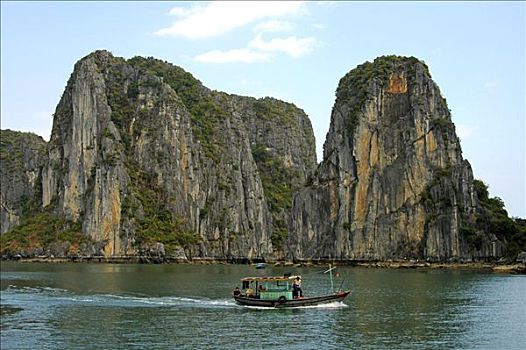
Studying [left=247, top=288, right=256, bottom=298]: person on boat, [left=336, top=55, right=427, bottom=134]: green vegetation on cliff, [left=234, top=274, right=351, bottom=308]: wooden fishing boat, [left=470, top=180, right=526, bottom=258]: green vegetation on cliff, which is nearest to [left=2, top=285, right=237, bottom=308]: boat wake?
[left=247, top=288, right=256, bottom=298]: person on boat

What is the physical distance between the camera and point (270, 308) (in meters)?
58.9

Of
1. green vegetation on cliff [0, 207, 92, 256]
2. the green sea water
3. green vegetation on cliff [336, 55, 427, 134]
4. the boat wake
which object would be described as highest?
green vegetation on cliff [336, 55, 427, 134]

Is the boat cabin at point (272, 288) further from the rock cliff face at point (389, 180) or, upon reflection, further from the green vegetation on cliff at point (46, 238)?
the green vegetation on cliff at point (46, 238)

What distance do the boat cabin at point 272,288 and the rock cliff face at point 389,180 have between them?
77.7 meters

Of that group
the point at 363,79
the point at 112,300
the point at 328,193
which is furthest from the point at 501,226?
the point at 112,300

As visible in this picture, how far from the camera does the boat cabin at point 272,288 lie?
195 ft

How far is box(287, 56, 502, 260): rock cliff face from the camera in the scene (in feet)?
449

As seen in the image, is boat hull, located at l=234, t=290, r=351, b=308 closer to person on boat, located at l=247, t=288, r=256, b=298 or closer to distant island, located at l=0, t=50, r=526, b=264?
person on boat, located at l=247, t=288, r=256, b=298

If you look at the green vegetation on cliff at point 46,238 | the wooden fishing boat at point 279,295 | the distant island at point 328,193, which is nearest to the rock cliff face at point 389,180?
the distant island at point 328,193

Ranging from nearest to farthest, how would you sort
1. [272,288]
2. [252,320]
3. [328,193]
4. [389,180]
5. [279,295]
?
[252,320]
[279,295]
[272,288]
[389,180]
[328,193]

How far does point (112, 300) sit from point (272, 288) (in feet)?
47.2

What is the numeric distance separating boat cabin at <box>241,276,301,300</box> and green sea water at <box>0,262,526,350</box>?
1.92 metres

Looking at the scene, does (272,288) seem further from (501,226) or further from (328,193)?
(328,193)

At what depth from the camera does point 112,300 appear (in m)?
63.9
